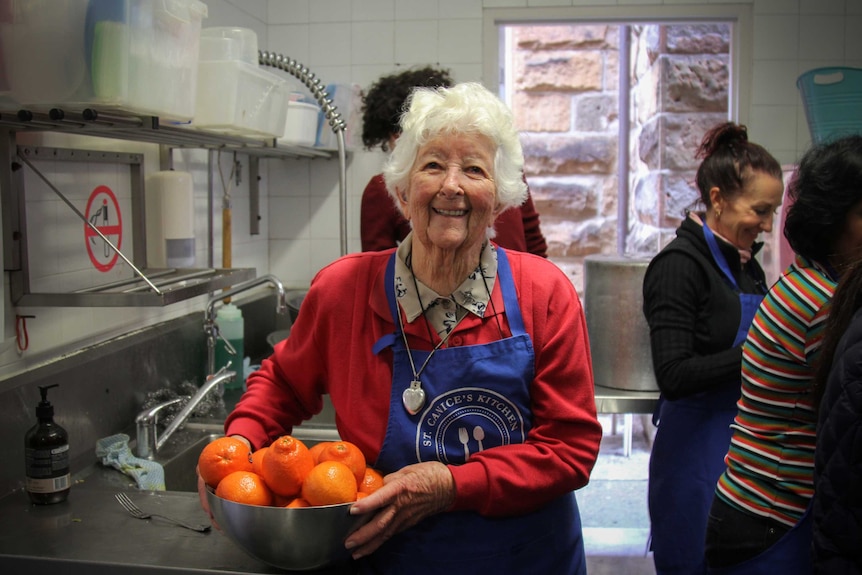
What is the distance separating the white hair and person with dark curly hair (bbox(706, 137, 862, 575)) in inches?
19.2

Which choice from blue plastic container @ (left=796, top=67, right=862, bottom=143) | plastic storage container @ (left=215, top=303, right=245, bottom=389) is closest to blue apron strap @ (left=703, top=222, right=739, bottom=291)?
blue plastic container @ (left=796, top=67, right=862, bottom=143)

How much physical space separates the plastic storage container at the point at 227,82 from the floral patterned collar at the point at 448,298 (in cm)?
71

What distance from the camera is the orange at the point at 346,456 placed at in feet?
3.94

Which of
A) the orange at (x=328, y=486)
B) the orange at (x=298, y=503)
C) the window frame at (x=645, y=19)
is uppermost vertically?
the window frame at (x=645, y=19)

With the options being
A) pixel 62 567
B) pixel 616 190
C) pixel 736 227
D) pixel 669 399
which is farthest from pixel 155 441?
pixel 616 190

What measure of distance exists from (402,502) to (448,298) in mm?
357

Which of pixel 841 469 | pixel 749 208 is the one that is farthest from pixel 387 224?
pixel 841 469

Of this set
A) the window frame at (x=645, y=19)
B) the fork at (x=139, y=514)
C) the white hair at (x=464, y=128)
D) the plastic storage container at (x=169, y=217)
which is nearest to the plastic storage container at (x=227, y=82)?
the plastic storage container at (x=169, y=217)

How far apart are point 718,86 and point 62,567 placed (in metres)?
3.23

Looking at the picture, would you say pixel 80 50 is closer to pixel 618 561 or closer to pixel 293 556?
pixel 293 556

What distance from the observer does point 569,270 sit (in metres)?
4.51

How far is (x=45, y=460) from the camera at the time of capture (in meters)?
1.46

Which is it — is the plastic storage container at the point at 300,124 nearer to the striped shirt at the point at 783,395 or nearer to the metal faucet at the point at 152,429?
the metal faucet at the point at 152,429

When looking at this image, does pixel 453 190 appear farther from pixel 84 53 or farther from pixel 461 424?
pixel 84 53
